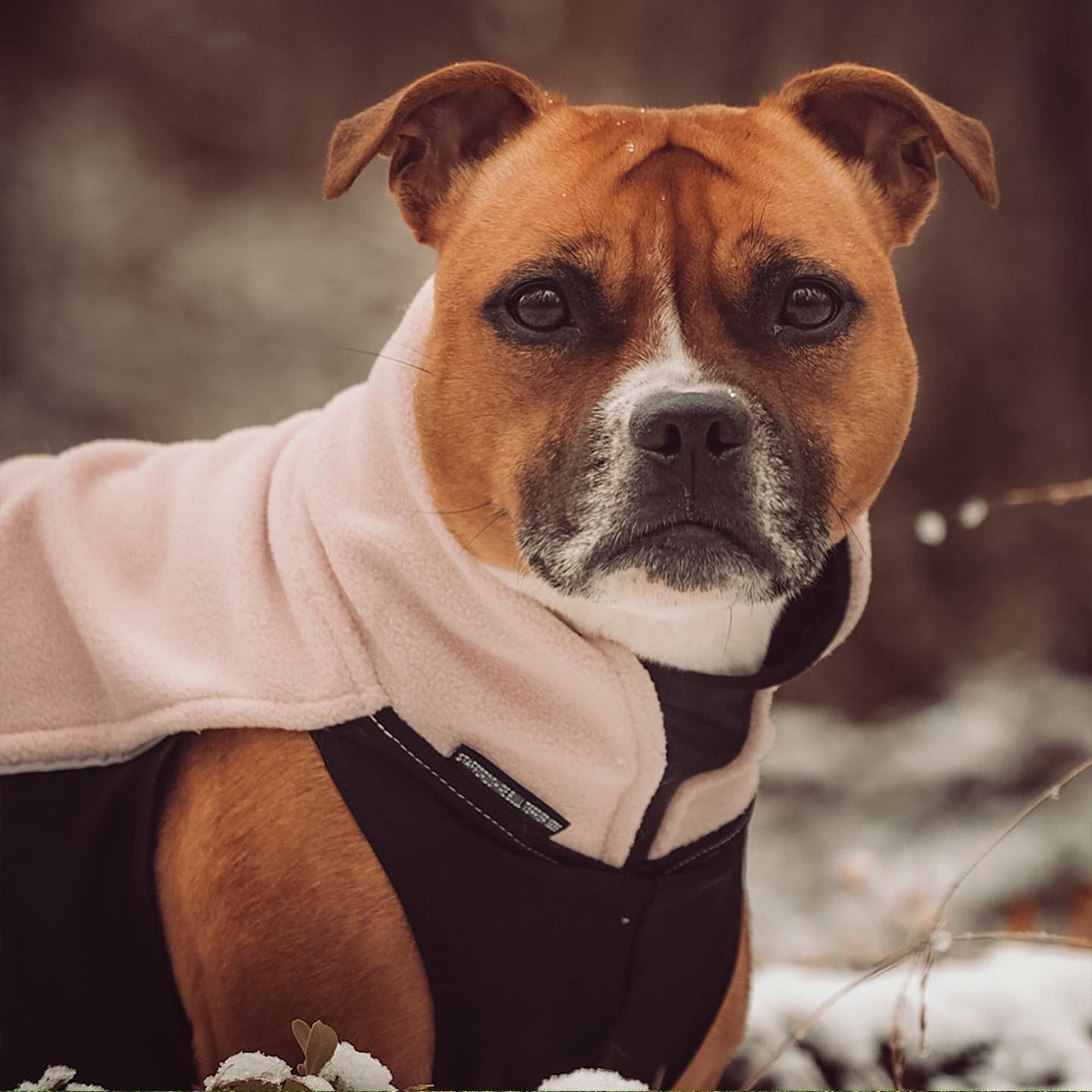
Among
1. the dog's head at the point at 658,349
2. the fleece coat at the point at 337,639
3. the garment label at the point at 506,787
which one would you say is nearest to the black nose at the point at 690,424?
the dog's head at the point at 658,349

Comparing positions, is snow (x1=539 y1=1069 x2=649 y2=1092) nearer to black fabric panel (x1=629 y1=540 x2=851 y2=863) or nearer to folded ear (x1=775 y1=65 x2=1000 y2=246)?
black fabric panel (x1=629 y1=540 x2=851 y2=863)

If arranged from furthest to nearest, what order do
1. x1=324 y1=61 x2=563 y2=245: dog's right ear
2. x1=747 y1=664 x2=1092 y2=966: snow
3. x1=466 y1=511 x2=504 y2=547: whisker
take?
x1=747 y1=664 x2=1092 y2=966: snow, x1=324 y1=61 x2=563 y2=245: dog's right ear, x1=466 y1=511 x2=504 y2=547: whisker

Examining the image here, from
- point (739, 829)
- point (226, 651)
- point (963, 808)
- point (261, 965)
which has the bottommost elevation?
point (963, 808)

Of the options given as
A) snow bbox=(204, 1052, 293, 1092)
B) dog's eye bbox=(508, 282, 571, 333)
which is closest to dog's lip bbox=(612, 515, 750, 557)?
dog's eye bbox=(508, 282, 571, 333)

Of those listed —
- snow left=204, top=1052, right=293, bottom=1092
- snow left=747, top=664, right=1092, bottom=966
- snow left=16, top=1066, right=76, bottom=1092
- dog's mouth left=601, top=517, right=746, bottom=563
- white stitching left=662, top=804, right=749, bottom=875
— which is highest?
dog's mouth left=601, top=517, right=746, bottom=563

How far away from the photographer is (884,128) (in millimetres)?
1896

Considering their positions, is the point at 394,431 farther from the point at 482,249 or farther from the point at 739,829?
the point at 739,829

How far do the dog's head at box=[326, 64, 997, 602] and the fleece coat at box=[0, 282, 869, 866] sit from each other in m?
0.08

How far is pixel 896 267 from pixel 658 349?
2.13 m

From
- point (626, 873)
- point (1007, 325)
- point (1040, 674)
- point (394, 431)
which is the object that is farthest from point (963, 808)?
point (394, 431)

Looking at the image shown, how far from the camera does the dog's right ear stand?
174 cm

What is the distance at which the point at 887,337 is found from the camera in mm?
1707

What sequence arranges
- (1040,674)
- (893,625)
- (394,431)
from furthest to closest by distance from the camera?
(893,625)
(1040,674)
(394,431)

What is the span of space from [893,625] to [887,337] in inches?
84.6
